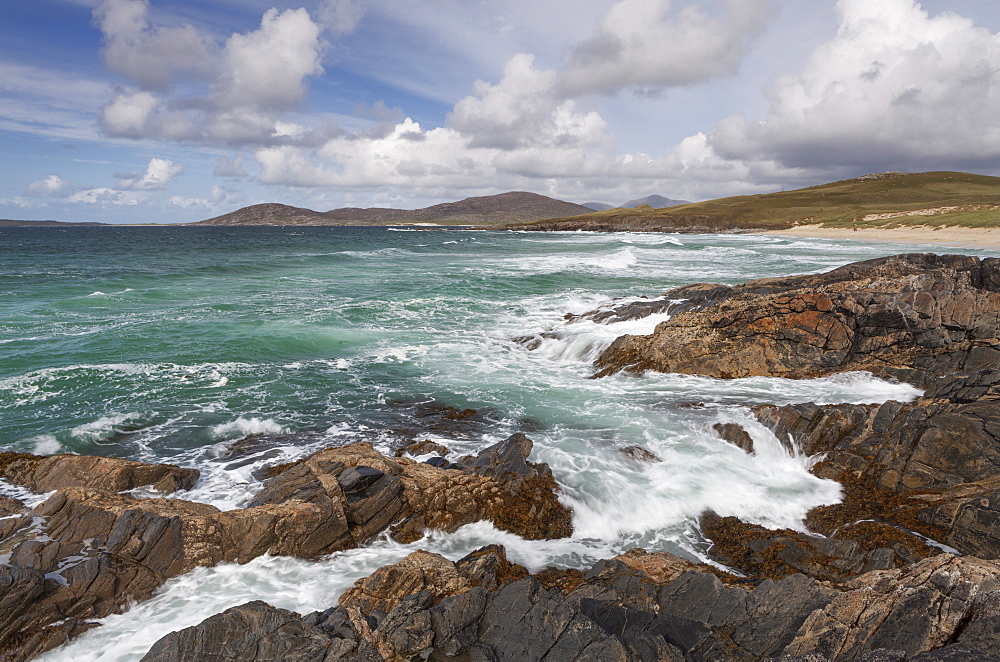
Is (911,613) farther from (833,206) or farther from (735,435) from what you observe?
(833,206)

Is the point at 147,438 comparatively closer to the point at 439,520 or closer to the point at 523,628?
the point at 439,520

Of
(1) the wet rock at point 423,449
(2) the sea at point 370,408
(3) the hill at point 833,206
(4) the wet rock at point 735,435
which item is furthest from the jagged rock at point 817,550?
(3) the hill at point 833,206

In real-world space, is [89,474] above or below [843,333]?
below

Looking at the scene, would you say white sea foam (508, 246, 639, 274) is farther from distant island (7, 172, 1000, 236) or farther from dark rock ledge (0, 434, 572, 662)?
distant island (7, 172, 1000, 236)

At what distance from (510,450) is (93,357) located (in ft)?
56.5

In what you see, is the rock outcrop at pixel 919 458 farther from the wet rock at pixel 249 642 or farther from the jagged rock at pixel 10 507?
the jagged rock at pixel 10 507

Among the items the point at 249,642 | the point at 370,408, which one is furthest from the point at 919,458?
the point at 370,408

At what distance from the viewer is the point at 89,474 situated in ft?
32.7

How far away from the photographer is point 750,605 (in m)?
5.85

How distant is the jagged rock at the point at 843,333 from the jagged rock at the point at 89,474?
1244 centimetres

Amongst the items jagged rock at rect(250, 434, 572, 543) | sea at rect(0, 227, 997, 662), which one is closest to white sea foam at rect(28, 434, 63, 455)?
sea at rect(0, 227, 997, 662)

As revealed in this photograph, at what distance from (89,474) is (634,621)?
10.2 m

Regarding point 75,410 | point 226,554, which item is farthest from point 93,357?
point 226,554

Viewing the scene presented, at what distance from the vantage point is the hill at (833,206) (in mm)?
102994
